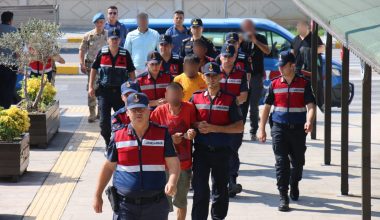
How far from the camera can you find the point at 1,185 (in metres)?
12.6

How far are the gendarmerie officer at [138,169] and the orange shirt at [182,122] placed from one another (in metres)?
1.54

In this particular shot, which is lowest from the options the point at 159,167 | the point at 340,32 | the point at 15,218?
the point at 15,218

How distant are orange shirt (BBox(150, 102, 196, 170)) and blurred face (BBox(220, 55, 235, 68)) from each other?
188 cm

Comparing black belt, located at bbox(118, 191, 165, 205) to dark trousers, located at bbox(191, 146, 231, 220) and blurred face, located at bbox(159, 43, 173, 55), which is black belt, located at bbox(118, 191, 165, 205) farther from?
blurred face, located at bbox(159, 43, 173, 55)

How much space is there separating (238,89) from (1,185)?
3.31 m

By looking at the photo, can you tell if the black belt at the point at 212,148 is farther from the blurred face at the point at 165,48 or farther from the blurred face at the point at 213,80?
the blurred face at the point at 165,48

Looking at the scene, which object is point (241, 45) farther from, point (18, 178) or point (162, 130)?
point (162, 130)

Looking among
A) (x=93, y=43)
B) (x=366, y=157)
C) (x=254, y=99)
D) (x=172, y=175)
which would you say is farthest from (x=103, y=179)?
(x=93, y=43)

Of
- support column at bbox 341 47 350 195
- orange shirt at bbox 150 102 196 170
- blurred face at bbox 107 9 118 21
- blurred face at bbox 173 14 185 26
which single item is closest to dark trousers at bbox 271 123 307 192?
support column at bbox 341 47 350 195

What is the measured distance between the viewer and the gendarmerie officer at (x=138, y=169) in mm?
8336

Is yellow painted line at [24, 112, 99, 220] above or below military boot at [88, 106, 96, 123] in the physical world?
below

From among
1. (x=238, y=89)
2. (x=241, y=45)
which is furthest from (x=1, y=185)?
(x=241, y=45)

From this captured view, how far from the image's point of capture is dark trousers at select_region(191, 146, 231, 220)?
1014 cm

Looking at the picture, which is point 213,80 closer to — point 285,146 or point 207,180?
point 207,180
